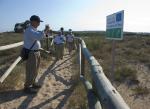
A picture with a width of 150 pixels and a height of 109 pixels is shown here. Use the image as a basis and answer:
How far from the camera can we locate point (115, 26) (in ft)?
21.5

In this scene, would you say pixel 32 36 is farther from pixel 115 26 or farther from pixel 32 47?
pixel 115 26

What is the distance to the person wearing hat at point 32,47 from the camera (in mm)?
7453

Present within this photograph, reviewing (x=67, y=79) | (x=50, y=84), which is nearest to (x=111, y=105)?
(x=50, y=84)

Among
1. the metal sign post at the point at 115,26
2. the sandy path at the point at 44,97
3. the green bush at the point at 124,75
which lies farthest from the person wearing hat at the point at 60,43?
the metal sign post at the point at 115,26

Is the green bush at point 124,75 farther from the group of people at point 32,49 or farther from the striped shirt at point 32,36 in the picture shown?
the striped shirt at point 32,36

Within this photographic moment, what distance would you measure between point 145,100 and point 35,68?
11.8 feet

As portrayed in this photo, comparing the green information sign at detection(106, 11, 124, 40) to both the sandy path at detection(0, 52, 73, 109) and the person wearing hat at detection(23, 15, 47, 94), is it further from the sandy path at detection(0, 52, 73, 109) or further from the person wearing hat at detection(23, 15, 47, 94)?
the sandy path at detection(0, 52, 73, 109)

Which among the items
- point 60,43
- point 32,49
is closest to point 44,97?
point 32,49

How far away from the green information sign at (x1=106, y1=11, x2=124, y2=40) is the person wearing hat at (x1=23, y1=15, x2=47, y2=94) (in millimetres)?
1604

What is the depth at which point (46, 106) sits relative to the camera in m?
6.67

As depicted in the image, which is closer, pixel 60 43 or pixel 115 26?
pixel 115 26

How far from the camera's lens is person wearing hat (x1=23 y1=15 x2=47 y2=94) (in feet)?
24.5

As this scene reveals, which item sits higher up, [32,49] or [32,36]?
[32,36]

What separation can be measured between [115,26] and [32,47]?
2250 mm
